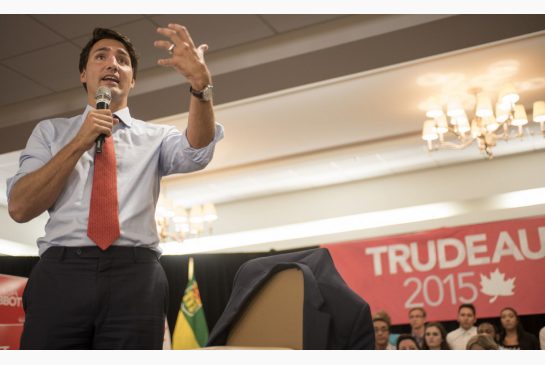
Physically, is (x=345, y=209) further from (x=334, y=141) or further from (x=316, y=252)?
(x=316, y=252)

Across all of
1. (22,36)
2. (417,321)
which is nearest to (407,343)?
(417,321)

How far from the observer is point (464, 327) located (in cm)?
677

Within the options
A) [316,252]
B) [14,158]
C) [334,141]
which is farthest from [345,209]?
[316,252]

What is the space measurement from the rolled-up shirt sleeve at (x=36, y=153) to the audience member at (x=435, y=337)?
18.4 ft

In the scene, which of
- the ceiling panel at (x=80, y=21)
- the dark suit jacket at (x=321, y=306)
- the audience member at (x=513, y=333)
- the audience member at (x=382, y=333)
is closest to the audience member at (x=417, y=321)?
the audience member at (x=382, y=333)

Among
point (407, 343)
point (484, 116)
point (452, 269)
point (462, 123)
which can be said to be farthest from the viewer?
point (452, 269)

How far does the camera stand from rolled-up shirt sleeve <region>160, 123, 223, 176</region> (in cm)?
155

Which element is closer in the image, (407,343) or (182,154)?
(182,154)

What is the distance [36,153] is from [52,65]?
334cm

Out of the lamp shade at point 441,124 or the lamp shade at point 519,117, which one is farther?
the lamp shade at point 441,124

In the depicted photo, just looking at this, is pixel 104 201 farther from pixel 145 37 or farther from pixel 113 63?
pixel 145 37

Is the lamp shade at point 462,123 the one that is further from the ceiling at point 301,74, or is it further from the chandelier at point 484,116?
the ceiling at point 301,74

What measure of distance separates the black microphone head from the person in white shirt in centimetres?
591

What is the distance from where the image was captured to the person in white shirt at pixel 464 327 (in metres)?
6.70
